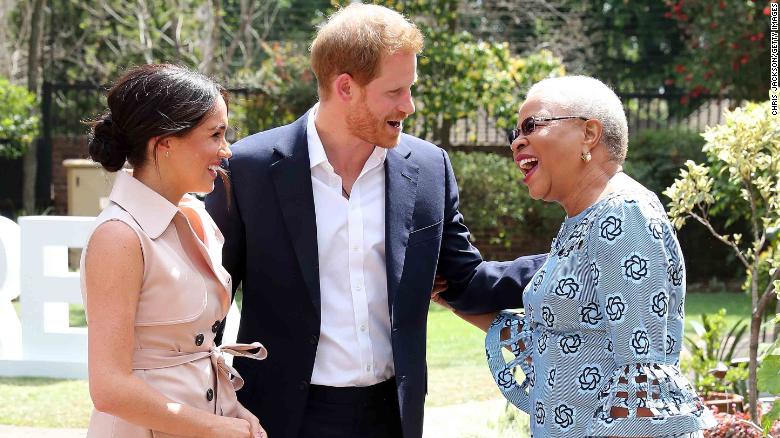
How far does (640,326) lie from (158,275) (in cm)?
115

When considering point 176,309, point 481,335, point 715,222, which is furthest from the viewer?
point 715,222

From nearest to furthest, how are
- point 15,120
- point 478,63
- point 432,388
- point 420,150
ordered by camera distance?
point 420,150, point 432,388, point 478,63, point 15,120

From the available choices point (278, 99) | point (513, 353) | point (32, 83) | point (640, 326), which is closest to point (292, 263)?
point (513, 353)

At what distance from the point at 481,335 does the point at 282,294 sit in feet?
22.9

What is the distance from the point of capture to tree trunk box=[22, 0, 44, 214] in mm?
15977

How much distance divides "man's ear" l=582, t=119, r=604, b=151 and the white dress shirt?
78 centimetres

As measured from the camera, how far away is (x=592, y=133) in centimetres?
273

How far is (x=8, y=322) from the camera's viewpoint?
27.6 feet

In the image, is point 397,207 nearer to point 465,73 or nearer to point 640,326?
point 640,326

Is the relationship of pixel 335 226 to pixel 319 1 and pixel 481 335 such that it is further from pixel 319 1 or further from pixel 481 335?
pixel 319 1

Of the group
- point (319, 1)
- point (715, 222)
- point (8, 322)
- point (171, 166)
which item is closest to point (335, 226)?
point (171, 166)

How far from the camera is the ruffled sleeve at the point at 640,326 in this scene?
2.49 m

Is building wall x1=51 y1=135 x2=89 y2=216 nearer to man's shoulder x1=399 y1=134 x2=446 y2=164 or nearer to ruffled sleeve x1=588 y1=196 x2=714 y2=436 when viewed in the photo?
man's shoulder x1=399 y1=134 x2=446 y2=164

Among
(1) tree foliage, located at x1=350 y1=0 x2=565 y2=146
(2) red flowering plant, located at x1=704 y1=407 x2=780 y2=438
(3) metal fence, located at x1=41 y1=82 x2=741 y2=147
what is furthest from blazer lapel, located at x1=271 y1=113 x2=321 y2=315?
(3) metal fence, located at x1=41 y1=82 x2=741 y2=147
